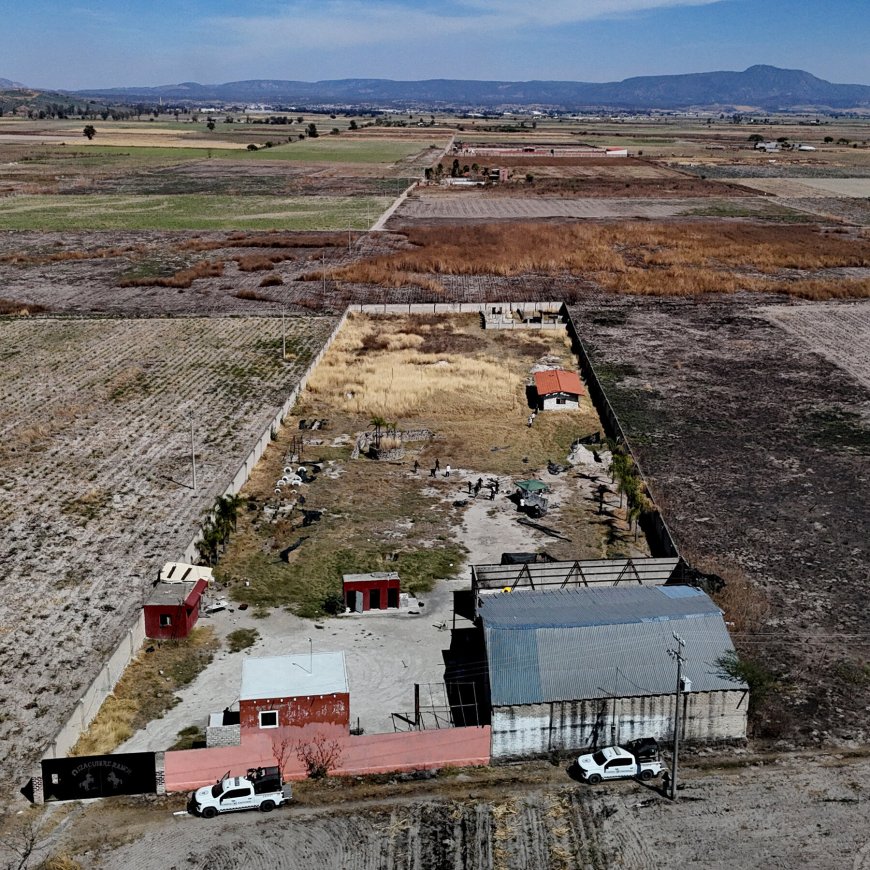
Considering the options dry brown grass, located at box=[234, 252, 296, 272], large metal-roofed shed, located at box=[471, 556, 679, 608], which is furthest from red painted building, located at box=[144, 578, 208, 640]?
dry brown grass, located at box=[234, 252, 296, 272]

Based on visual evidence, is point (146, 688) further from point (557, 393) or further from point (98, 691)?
point (557, 393)

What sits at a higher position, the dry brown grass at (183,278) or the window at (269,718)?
the dry brown grass at (183,278)

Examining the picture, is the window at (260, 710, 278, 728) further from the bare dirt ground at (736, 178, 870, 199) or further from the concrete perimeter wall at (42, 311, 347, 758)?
the bare dirt ground at (736, 178, 870, 199)

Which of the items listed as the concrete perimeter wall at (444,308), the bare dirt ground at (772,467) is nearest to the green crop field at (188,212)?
the concrete perimeter wall at (444,308)

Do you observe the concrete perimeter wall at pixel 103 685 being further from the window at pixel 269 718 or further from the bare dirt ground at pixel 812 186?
the bare dirt ground at pixel 812 186

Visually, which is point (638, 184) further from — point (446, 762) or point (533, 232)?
point (446, 762)

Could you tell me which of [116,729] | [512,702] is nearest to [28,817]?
[116,729]
